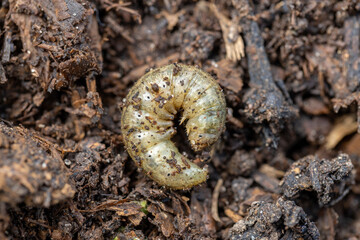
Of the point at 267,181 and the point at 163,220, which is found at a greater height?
the point at 267,181

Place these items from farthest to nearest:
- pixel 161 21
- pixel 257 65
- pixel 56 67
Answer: pixel 161 21
pixel 257 65
pixel 56 67

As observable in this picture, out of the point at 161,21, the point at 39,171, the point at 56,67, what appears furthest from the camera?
the point at 161,21

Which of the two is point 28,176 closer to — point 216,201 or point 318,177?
point 216,201

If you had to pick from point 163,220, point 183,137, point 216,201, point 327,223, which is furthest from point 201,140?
point 327,223

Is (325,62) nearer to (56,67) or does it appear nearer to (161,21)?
(161,21)

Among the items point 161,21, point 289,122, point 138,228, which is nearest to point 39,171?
point 138,228

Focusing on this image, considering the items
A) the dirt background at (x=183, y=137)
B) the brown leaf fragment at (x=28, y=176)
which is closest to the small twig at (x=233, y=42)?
the dirt background at (x=183, y=137)

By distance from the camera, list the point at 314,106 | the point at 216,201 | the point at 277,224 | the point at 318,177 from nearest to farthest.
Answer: the point at 277,224, the point at 318,177, the point at 216,201, the point at 314,106

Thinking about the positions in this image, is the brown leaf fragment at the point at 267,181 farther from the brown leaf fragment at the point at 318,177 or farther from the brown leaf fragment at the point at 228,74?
the brown leaf fragment at the point at 228,74
